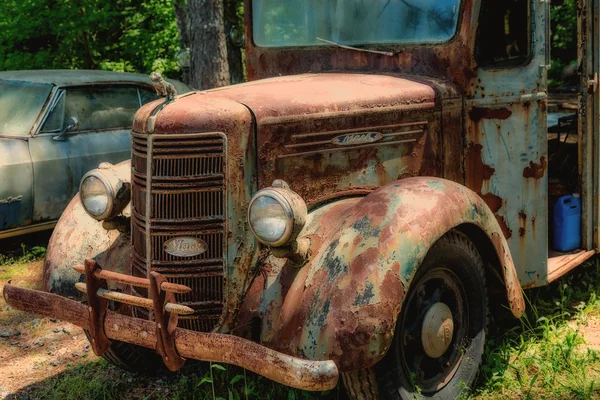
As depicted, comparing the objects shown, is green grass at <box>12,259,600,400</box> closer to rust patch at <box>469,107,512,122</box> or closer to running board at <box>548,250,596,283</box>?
running board at <box>548,250,596,283</box>

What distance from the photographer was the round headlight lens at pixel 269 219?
3240 mm

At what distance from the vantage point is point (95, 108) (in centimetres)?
784

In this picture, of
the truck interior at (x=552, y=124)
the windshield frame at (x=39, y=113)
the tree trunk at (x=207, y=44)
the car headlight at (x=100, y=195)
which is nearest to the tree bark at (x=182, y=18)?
the tree trunk at (x=207, y=44)

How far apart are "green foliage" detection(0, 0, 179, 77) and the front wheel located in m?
11.6

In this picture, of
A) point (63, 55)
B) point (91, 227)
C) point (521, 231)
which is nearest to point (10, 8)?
point (63, 55)

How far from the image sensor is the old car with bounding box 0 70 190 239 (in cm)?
708

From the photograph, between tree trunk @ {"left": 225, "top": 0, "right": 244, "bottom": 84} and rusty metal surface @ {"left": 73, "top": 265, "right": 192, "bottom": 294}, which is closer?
rusty metal surface @ {"left": 73, "top": 265, "right": 192, "bottom": 294}

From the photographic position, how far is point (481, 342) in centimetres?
401

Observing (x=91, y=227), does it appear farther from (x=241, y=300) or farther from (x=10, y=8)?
(x=10, y=8)

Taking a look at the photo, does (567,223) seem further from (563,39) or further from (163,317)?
(563,39)

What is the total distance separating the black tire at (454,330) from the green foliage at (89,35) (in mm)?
11599

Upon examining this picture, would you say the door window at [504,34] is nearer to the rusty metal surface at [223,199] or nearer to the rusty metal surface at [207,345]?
the rusty metal surface at [223,199]

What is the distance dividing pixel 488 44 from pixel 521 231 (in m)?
1.08

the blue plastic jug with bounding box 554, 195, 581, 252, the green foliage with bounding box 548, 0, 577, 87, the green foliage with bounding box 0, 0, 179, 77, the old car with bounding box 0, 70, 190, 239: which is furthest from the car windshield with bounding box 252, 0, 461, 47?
the green foliage with bounding box 0, 0, 179, 77
